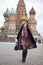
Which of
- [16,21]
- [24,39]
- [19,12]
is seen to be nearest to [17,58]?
[24,39]

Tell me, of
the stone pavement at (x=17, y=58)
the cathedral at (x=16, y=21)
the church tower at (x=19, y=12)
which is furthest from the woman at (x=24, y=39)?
the church tower at (x=19, y=12)

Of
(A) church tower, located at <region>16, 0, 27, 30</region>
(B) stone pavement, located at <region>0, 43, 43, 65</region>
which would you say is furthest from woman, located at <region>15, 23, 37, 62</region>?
(A) church tower, located at <region>16, 0, 27, 30</region>

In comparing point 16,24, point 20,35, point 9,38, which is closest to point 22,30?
point 20,35

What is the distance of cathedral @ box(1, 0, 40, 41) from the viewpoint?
268 ft

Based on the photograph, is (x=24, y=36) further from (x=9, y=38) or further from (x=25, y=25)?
(x=9, y=38)

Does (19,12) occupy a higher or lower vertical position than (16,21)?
higher

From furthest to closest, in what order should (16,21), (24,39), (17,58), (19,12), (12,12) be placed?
(12,12) → (19,12) → (16,21) → (17,58) → (24,39)

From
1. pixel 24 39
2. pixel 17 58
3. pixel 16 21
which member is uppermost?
pixel 24 39

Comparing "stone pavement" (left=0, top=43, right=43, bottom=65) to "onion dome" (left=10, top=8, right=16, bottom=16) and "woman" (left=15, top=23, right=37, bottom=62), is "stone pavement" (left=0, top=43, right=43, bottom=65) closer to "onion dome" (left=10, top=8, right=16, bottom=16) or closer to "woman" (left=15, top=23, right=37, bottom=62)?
"woman" (left=15, top=23, right=37, bottom=62)

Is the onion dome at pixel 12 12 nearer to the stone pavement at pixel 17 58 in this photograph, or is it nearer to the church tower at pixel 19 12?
the church tower at pixel 19 12

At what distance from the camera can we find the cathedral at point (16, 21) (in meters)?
81.8

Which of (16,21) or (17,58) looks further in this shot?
(16,21)

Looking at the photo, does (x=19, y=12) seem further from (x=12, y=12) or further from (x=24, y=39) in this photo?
(x=24, y=39)

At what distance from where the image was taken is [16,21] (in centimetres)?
8575
